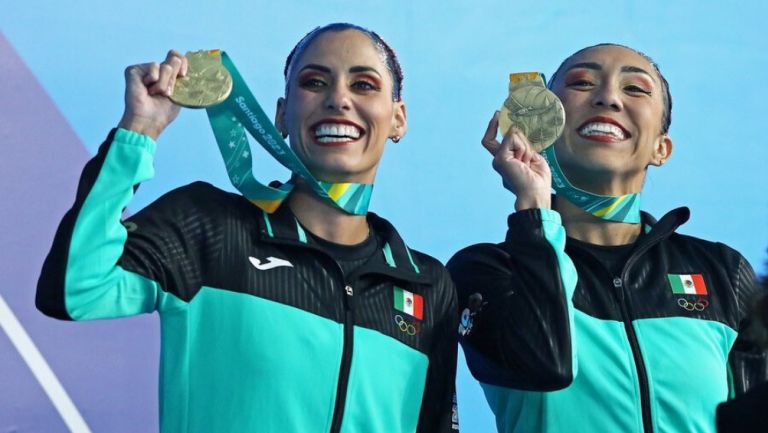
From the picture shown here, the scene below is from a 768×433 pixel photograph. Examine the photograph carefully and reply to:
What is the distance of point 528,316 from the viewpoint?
2340 mm

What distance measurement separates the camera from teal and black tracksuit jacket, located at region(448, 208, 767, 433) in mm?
2340

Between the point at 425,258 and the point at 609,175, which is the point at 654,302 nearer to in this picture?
the point at 609,175

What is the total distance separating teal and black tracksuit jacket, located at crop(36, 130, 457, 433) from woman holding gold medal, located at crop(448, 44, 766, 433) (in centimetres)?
22

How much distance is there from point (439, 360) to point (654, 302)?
1.53 ft

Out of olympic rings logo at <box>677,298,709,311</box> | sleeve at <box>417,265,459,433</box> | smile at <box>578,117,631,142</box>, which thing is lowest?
sleeve at <box>417,265,459,433</box>

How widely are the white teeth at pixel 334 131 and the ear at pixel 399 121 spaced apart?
0.17 meters

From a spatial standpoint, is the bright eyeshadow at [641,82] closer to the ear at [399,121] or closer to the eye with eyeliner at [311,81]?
the ear at [399,121]

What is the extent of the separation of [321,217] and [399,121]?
1.06 feet

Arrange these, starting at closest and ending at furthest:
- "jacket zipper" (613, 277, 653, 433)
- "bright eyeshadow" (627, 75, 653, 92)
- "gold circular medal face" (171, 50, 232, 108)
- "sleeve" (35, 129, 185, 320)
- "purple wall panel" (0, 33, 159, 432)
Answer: "sleeve" (35, 129, 185, 320)
"gold circular medal face" (171, 50, 232, 108)
"jacket zipper" (613, 277, 653, 433)
"bright eyeshadow" (627, 75, 653, 92)
"purple wall panel" (0, 33, 159, 432)

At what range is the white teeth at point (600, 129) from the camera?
8.83 feet

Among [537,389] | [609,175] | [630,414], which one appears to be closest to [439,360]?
[537,389]

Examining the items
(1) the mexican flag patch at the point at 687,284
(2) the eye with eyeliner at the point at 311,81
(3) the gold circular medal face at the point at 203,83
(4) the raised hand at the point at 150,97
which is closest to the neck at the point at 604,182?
(1) the mexican flag patch at the point at 687,284

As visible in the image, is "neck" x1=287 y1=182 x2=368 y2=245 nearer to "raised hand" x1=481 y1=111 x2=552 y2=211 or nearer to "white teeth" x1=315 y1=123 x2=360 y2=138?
"white teeth" x1=315 y1=123 x2=360 y2=138

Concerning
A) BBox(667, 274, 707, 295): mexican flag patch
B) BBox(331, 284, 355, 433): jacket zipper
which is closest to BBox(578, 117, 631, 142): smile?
BBox(667, 274, 707, 295): mexican flag patch
